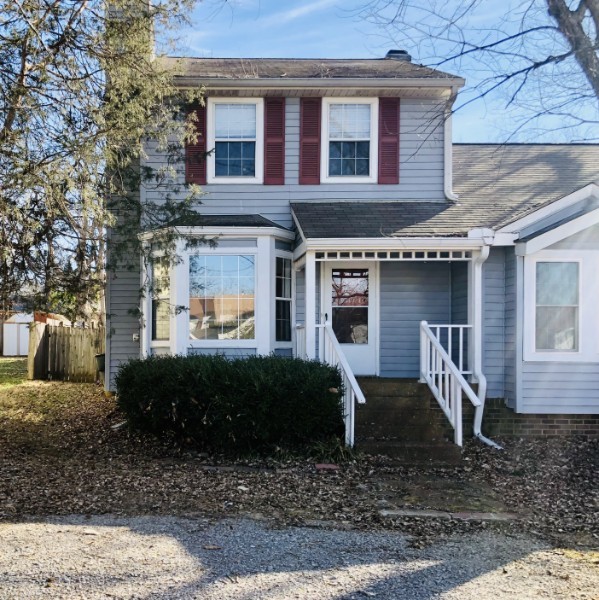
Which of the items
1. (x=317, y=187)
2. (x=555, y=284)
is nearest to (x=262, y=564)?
(x=555, y=284)

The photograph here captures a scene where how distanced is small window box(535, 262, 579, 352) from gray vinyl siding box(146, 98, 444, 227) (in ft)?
8.27

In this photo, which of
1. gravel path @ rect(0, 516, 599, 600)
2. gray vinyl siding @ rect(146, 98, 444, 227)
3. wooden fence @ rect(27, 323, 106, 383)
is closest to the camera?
gravel path @ rect(0, 516, 599, 600)

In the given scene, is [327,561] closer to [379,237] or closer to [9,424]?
[379,237]

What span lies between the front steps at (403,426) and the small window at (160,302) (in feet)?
10.7

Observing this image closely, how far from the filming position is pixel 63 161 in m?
7.02

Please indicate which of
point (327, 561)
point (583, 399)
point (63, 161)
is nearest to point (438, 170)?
point (583, 399)

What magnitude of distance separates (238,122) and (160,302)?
10.9ft

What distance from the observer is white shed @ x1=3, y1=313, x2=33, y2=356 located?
21.0 meters

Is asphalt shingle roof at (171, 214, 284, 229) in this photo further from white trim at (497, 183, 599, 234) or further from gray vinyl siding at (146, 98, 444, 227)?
white trim at (497, 183, 599, 234)

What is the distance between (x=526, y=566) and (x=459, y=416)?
3.42 meters

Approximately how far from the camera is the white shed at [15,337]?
21000 millimetres

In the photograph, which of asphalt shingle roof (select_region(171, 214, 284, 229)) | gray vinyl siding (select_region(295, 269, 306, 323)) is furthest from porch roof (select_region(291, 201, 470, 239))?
gray vinyl siding (select_region(295, 269, 306, 323))

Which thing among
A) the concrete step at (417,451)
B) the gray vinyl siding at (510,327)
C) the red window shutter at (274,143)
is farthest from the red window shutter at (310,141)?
the concrete step at (417,451)

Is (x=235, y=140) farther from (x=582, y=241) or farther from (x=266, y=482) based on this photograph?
(x=266, y=482)
